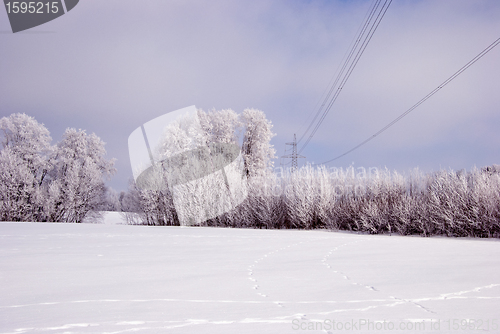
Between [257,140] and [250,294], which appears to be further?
[257,140]

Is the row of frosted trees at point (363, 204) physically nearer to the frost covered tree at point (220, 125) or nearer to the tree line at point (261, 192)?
the tree line at point (261, 192)

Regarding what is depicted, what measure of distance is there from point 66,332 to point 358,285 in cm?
307

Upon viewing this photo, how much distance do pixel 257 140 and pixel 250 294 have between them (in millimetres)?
28023

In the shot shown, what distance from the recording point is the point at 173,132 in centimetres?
2834

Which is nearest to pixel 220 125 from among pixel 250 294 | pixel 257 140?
pixel 257 140

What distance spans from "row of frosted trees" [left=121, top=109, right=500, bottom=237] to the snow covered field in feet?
19.8

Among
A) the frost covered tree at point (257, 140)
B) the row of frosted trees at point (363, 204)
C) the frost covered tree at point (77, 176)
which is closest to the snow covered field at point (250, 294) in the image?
the row of frosted trees at point (363, 204)

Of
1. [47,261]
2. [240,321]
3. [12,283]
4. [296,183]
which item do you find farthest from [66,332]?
[296,183]

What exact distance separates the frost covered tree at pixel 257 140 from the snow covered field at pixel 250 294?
24.8 meters

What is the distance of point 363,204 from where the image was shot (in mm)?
14391

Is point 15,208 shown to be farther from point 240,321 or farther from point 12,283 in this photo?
point 240,321

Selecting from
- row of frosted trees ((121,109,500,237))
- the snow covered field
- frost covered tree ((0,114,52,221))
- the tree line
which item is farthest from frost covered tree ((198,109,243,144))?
the snow covered field

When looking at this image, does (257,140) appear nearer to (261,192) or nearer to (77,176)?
(261,192)

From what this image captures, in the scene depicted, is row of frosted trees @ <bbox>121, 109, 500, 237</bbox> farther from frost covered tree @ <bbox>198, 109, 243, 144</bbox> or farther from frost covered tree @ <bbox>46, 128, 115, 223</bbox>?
frost covered tree @ <bbox>198, 109, 243, 144</bbox>
